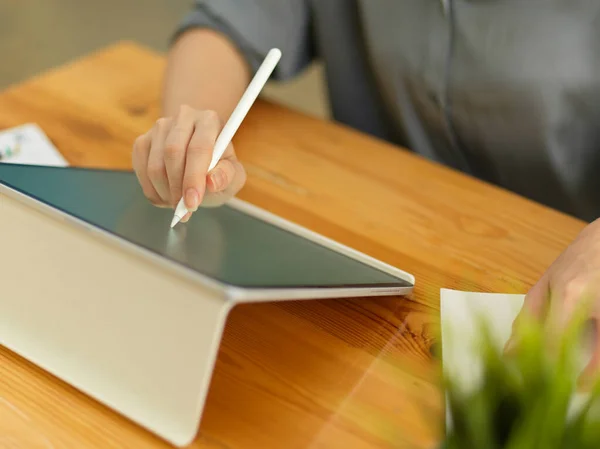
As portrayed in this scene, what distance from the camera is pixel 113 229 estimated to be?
41 cm

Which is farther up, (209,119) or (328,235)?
(209,119)

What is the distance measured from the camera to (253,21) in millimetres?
756

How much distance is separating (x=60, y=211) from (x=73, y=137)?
1.01 feet

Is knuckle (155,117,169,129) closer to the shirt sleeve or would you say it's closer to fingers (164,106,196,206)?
fingers (164,106,196,206)

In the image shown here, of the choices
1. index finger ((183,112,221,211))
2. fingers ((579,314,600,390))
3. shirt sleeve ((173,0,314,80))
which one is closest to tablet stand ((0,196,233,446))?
index finger ((183,112,221,211))

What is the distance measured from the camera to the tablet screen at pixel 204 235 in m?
0.39

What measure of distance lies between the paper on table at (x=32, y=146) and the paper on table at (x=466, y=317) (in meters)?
0.41

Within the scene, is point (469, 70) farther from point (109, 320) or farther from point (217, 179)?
point (109, 320)

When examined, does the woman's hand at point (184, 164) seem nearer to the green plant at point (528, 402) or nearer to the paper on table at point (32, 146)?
the paper on table at point (32, 146)

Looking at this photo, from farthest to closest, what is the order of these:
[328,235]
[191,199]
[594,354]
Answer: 1. [328,235]
2. [191,199]
3. [594,354]

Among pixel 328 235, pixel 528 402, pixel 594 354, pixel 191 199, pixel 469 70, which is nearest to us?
pixel 528 402

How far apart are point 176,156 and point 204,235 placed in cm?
7

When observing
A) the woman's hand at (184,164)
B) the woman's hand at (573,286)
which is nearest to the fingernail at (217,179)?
the woman's hand at (184,164)

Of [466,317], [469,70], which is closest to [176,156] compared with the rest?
[466,317]
